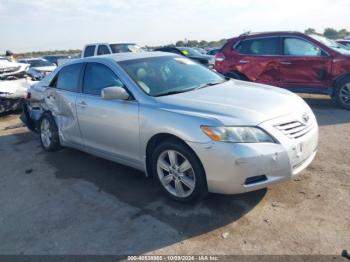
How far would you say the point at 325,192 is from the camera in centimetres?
411

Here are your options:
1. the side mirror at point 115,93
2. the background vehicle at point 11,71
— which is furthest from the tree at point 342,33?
the side mirror at point 115,93

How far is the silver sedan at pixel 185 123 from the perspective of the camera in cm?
359

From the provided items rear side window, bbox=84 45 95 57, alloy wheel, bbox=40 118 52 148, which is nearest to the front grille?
alloy wheel, bbox=40 118 52 148

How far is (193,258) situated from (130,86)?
7.25 ft

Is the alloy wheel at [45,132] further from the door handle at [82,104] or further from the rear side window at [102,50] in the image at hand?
the rear side window at [102,50]

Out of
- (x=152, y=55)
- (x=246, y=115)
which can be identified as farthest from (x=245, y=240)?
(x=152, y=55)

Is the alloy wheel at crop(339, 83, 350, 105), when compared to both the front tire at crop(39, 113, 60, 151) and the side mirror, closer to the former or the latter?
the side mirror

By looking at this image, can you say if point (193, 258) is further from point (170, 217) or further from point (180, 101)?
point (180, 101)

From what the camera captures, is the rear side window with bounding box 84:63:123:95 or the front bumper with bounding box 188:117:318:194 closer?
the front bumper with bounding box 188:117:318:194

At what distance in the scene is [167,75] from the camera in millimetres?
4816

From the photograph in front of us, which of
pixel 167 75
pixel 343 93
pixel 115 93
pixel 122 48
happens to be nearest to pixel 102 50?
pixel 122 48

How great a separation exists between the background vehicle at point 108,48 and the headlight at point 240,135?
10215mm

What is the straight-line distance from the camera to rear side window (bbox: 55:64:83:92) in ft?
18.1

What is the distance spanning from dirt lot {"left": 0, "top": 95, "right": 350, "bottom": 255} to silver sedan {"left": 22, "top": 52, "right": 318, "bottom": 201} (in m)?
0.31
